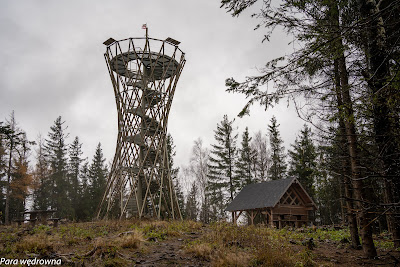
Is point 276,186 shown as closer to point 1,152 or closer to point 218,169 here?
point 218,169

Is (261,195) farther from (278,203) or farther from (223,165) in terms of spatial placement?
(223,165)

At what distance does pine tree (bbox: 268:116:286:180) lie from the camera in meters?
28.1

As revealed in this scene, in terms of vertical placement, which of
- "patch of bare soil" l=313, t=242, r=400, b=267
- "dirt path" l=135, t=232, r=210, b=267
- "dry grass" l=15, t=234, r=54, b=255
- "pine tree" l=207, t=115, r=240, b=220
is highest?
"pine tree" l=207, t=115, r=240, b=220

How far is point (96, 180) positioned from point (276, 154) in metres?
17.9

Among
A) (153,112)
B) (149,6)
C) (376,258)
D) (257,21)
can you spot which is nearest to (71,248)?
(257,21)

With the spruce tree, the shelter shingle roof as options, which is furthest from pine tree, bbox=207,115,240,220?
the shelter shingle roof

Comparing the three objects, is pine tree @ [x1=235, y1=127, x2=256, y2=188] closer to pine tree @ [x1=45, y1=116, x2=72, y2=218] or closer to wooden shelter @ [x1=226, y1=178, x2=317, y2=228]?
wooden shelter @ [x1=226, y1=178, x2=317, y2=228]

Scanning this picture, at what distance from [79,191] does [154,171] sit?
2075 cm

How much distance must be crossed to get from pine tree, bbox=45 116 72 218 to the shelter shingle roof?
1476 centimetres

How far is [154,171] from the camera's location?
13.6 m

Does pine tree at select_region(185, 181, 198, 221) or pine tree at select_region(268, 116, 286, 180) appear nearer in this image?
pine tree at select_region(268, 116, 286, 180)

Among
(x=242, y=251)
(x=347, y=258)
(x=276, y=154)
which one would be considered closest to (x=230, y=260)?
(x=242, y=251)

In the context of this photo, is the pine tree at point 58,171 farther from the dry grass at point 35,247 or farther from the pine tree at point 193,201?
the dry grass at point 35,247

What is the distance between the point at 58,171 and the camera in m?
28.4
